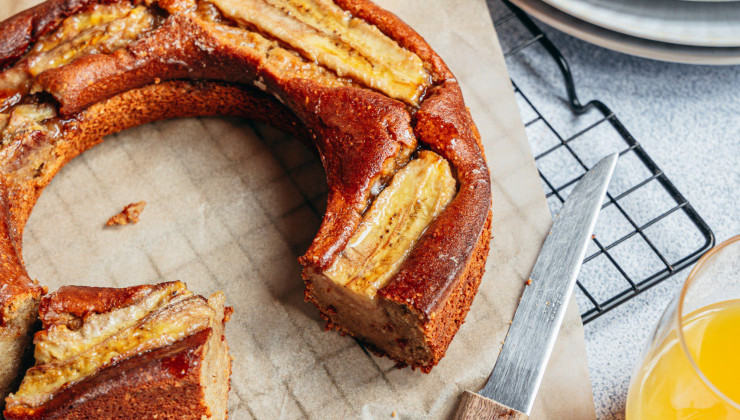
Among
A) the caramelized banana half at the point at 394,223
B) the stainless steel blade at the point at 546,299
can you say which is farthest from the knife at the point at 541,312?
the caramelized banana half at the point at 394,223

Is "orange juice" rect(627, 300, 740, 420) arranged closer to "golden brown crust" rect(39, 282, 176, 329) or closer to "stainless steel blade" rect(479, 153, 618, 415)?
"stainless steel blade" rect(479, 153, 618, 415)

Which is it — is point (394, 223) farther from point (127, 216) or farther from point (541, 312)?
point (127, 216)

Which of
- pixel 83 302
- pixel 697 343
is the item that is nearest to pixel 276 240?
pixel 83 302

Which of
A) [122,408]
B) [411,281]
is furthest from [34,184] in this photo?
[411,281]

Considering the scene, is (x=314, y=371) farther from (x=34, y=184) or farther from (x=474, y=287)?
(x=34, y=184)

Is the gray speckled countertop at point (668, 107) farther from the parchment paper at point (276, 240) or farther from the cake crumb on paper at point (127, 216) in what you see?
the cake crumb on paper at point (127, 216)

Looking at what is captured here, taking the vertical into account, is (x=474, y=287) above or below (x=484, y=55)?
below

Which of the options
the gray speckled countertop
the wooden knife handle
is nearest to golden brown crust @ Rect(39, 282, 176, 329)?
the wooden knife handle
